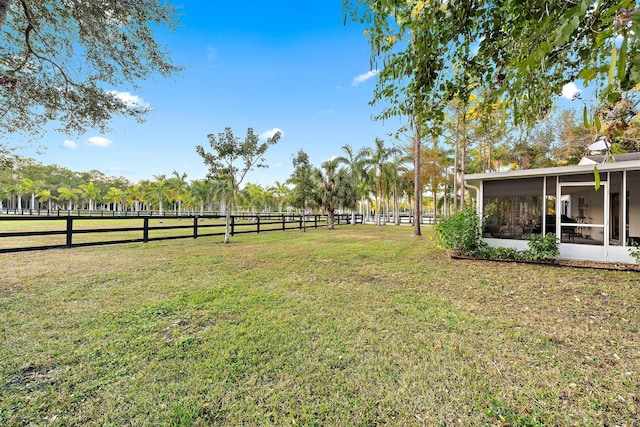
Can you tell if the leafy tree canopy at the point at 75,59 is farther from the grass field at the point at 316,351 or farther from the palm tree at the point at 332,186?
the palm tree at the point at 332,186

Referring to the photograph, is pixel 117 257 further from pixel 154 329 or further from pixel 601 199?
pixel 601 199

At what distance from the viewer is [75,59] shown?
15.5ft

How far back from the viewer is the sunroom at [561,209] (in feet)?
22.2

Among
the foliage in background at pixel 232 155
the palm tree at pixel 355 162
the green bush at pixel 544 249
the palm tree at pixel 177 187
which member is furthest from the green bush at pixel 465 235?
the palm tree at pixel 177 187

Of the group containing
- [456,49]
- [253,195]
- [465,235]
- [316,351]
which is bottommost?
[316,351]

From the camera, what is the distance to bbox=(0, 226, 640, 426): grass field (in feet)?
6.01

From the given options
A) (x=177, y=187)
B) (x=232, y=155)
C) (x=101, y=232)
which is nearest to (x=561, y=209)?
(x=232, y=155)

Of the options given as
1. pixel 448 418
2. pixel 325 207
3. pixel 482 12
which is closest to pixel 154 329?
pixel 448 418

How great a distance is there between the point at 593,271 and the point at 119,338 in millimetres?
8769

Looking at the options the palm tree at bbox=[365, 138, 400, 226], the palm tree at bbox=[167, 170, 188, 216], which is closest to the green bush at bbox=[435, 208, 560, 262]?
the palm tree at bbox=[365, 138, 400, 226]

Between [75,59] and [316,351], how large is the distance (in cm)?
628

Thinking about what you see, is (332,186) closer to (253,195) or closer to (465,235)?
(465,235)

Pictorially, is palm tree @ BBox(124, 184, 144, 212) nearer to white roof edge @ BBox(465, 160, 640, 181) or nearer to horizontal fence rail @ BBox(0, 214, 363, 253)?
horizontal fence rail @ BBox(0, 214, 363, 253)

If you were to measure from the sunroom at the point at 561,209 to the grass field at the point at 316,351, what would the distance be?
2243 millimetres
